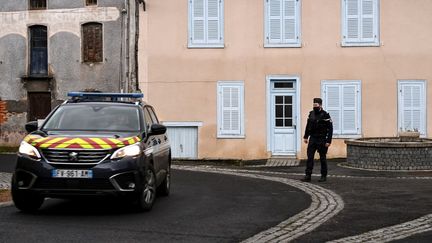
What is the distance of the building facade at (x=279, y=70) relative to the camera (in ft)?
71.0

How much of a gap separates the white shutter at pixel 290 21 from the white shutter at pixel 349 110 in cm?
→ 241

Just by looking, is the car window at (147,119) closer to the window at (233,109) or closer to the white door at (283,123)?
the window at (233,109)

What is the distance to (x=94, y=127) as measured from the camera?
9508mm

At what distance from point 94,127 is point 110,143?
35.4 inches

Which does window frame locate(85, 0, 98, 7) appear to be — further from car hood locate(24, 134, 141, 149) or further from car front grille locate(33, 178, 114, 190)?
car front grille locate(33, 178, 114, 190)

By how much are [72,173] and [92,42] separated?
1640 cm

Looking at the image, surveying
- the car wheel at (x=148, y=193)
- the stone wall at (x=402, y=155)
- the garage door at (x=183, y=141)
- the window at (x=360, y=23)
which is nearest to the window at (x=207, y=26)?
the garage door at (x=183, y=141)

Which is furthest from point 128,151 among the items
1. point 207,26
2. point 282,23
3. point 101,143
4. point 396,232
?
point 282,23

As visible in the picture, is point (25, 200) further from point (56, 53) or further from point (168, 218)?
point (56, 53)

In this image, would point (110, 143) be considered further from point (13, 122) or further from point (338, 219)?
point (13, 122)

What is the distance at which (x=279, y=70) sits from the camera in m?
21.9

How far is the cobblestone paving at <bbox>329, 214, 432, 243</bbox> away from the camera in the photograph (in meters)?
7.27

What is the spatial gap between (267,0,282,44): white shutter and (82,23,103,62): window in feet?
21.1

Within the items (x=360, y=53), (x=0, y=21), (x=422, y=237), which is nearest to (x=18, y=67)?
(x=0, y=21)
